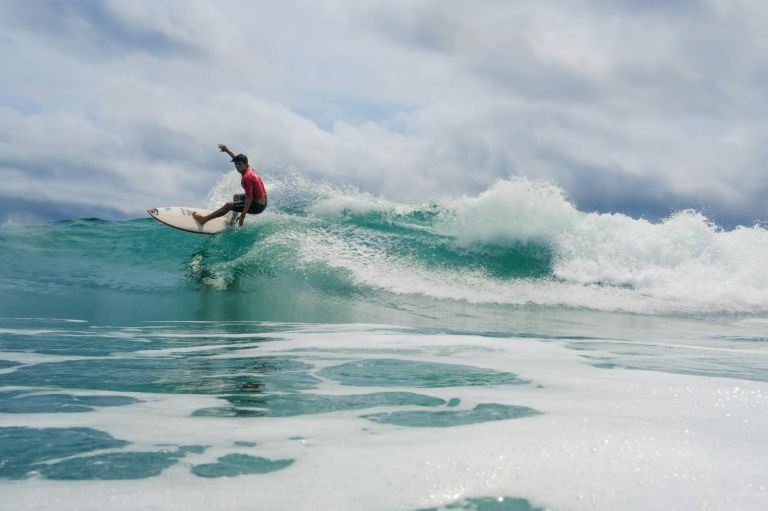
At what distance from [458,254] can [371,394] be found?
34.5 ft

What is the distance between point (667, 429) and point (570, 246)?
467 inches

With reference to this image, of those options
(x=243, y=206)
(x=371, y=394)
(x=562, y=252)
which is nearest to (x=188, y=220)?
(x=243, y=206)

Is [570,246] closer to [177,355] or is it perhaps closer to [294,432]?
[177,355]

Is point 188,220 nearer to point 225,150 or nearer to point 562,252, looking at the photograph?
point 225,150

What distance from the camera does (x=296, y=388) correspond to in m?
3.61

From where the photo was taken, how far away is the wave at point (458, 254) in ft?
38.7

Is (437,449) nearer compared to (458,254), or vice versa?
(437,449)

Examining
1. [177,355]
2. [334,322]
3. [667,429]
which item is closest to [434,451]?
[667,429]

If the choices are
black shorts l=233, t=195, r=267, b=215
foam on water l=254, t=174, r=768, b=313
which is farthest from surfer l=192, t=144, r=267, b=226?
foam on water l=254, t=174, r=768, b=313

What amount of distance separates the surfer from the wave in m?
0.62

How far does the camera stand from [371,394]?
345 centimetres

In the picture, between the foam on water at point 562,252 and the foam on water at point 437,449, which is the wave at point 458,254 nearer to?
the foam on water at point 562,252

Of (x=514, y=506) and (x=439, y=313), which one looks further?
(x=439, y=313)

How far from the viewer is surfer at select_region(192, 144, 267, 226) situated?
41.1 feet
